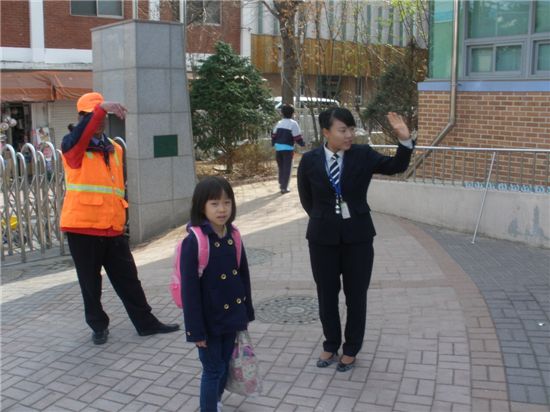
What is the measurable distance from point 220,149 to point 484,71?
21.5 ft

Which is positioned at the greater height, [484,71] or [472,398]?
[484,71]

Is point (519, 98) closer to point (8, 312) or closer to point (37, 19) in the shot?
point (8, 312)

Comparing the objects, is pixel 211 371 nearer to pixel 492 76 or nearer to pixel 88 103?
pixel 88 103

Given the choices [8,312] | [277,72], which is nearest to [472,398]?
[8,312]

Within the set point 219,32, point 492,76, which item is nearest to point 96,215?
point 492,76

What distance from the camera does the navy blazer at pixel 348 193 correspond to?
4059 mm

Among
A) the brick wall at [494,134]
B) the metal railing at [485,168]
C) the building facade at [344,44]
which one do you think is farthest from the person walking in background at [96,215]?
the building facade at [344,44]

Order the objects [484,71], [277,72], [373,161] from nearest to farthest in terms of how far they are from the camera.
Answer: [373,161] → [484,71] → [277,72]

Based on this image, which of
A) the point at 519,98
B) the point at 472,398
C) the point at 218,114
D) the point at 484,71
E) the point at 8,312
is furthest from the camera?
the point at 218,114

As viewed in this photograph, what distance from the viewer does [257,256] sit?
24.3 ft

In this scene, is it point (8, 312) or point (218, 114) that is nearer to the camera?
point (8, 312)

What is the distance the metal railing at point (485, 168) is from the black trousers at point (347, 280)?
3756 mm

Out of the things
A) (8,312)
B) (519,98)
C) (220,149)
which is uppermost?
(519,98)

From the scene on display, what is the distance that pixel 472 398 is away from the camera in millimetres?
3748
